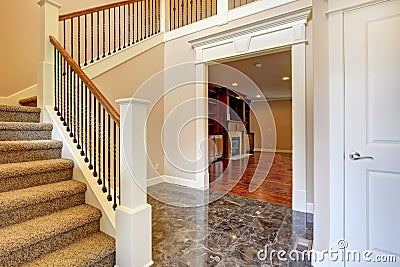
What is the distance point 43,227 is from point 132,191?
59 centimetres

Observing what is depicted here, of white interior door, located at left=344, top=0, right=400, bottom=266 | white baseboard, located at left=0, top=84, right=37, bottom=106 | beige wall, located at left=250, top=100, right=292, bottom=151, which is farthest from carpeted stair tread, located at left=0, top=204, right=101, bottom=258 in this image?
beige wall, located at left=250, top=100, right=292, bottom=151

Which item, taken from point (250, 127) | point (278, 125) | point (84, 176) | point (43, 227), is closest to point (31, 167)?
point (84, 176)

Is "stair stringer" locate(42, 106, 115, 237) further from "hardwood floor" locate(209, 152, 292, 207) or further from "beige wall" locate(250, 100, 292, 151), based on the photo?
"beige wall" locate(250, 100, 292, 151)

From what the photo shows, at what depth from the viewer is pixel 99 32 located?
11.7 ft

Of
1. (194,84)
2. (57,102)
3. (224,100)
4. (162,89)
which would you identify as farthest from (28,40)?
(224,100)

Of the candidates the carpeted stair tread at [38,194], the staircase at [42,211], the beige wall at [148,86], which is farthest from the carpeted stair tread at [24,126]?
the beige wall at [148,86]

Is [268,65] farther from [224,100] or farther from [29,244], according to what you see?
[29,244]

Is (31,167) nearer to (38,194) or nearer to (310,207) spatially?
(38,194)

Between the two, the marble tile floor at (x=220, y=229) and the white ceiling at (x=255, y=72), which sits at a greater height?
the white ceiling at (x=255, y=72)

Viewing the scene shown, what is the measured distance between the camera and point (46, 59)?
7.45ft

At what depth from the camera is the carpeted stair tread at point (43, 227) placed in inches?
48.3

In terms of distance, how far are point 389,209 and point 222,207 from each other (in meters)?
1.78

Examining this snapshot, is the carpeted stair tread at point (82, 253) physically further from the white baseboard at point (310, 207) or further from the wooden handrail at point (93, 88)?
the white baseboard at point (310, 207)

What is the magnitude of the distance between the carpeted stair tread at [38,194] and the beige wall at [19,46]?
207cm
